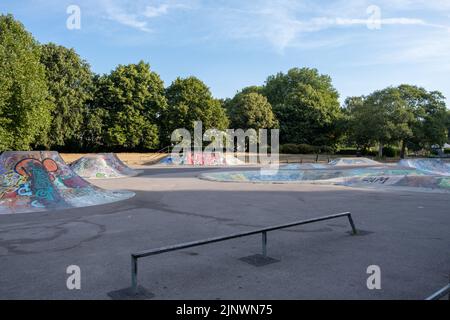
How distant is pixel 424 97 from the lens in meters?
52.5

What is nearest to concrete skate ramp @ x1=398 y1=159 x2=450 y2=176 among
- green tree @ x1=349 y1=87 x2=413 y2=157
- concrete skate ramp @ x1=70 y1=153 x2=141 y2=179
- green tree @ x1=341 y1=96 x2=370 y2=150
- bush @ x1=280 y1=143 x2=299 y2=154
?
green tree @ x1=349 y1=87 x2=413 y2=157

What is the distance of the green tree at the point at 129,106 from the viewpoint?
166 ft

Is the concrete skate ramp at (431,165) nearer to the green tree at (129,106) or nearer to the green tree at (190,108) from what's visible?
the green tree at (190,108)

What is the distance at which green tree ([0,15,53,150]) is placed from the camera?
27.0m

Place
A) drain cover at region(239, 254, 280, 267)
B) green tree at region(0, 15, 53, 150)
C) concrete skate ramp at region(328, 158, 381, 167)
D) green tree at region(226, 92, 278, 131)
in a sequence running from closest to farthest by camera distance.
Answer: drain cover at region(239, 254, 280, 267)
green tree at region(0, 15, 53, 150)
concrete skate ramp at region(328, 158, 381, 167)
green tree at region(226, 92, 278, 131)

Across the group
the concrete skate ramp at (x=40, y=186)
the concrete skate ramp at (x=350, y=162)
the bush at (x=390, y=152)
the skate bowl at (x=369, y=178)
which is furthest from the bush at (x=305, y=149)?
the concrete skate ramp at (x=40, y=186)

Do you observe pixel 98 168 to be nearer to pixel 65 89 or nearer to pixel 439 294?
pixel 65 89

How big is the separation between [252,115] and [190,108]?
423 inches

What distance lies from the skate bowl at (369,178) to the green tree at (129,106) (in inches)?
1133

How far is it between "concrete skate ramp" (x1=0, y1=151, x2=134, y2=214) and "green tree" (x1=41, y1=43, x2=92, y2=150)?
33.3 meters

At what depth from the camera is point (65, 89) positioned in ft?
148

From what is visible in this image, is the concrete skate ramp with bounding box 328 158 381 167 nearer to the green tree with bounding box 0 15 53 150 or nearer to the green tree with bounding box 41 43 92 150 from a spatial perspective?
the green tree with bounding box 0 15 53 150

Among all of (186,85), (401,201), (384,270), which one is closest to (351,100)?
(186,85)
